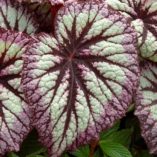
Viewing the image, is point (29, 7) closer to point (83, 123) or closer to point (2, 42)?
point (2, 42)

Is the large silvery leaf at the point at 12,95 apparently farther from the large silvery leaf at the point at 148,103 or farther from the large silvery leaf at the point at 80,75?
the large silvery leaf at the point at 148,103

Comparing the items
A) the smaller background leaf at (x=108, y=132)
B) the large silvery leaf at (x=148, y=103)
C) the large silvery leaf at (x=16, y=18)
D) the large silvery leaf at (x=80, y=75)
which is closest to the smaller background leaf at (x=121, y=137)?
the smaller background leaf at (x=108, y=132)

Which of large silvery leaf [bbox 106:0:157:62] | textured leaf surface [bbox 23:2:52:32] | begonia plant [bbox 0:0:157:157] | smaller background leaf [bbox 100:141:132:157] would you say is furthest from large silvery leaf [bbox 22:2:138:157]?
smaller background leaf [bbox 100:141:132:157]

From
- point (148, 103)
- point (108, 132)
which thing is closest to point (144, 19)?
point (148, 103)

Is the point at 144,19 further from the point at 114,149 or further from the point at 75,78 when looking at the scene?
the point at 114,149

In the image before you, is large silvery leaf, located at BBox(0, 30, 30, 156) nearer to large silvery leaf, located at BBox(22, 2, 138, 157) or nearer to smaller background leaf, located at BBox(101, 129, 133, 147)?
large silvery leaf, located at BBox(22, 2, 138, 157)

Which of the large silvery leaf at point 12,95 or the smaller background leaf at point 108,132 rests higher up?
the large silvery leaf at point 12,95
